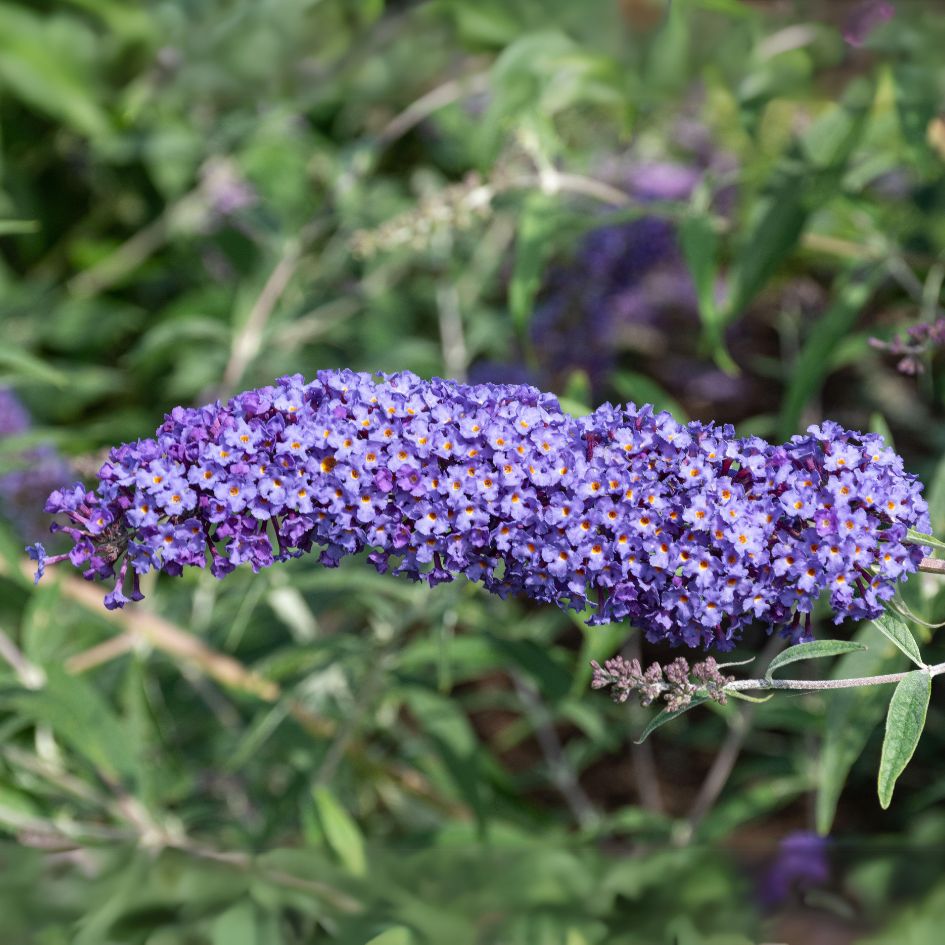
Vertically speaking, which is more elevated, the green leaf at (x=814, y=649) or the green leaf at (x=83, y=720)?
the green leaf at (x=814, y=649)

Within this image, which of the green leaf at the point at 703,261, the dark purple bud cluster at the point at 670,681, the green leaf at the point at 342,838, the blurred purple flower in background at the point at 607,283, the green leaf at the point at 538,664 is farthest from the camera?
the blurred purple flower in background at the point at 607,283

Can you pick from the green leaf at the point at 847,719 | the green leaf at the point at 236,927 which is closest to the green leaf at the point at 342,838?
the green leaf at the point at 236,927

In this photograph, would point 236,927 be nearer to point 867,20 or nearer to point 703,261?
point 703,261

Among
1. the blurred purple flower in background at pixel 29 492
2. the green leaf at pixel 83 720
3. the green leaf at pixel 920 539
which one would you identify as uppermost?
the green leaf at pixel 920 539

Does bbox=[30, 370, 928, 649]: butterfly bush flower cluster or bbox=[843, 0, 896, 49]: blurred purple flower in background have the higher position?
bbox=[843, 0, 896, 49]: blurred purple flower in background

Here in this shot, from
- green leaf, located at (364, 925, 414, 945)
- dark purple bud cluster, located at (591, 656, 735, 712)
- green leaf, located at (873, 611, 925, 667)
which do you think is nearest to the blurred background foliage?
green leaf, located at (364, 925, 414, 945)

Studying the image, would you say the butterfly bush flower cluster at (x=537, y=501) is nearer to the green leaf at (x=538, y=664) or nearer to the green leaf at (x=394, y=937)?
the green leaf at (x=394, y=937)

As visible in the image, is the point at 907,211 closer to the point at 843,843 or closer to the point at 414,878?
the point at 843,843

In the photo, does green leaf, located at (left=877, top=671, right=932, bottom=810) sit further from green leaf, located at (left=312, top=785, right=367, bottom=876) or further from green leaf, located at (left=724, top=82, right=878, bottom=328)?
green leaf, located at (left=724, top=82, right=878, bottom=328)
